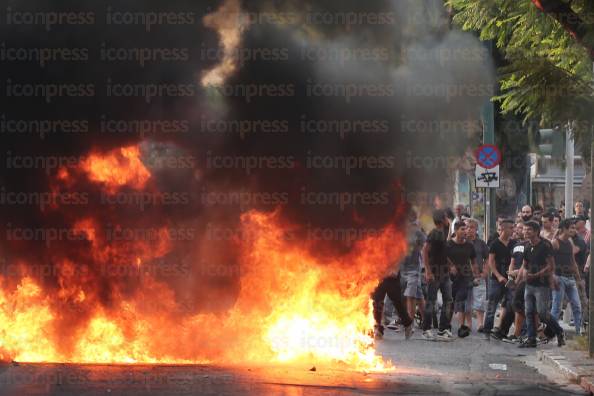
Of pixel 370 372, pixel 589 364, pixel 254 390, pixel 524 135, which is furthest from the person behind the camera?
pixel 524 135

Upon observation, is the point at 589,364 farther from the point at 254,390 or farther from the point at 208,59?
the point at 208,59

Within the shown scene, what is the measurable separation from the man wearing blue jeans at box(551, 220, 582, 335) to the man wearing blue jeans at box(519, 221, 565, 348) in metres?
0.91

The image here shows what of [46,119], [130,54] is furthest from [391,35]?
[46,119]

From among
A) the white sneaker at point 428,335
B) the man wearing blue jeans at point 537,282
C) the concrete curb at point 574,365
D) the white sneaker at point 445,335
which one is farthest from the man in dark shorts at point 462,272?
the concrete curb at point 574,365

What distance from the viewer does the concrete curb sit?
1007cm

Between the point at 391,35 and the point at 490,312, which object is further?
the point at 490,312

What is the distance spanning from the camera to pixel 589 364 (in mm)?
11055

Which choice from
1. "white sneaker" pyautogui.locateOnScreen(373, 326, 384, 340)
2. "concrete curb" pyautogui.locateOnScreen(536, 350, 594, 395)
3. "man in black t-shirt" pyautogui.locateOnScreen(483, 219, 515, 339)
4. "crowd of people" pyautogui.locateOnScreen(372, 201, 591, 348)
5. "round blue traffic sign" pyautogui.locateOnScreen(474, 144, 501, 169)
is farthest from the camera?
"round blue traffic sign" pyautogui.locateOnScreen(474, 144, 501, 169)

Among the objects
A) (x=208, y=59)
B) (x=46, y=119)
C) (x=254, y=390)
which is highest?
(x=208, y=59)

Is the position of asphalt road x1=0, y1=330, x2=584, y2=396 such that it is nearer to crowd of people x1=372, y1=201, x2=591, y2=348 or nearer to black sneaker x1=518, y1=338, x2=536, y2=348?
black sneaker x1=518, y1=338, x2=536, y2=348

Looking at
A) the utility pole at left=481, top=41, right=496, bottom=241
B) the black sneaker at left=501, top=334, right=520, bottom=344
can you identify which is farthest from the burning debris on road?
the utility pole at left=481, top=41, right=496, bottom=241

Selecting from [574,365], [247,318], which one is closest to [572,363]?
[574,365]

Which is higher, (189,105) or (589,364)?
(189,105)

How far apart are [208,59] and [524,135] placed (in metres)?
16.1
